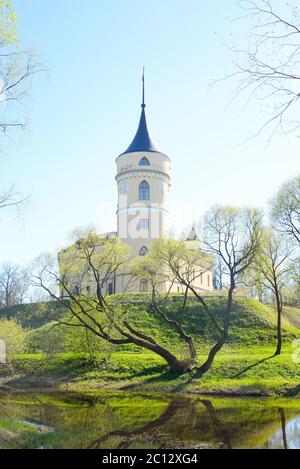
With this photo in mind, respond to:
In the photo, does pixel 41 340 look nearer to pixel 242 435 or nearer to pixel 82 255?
pixel 82 255

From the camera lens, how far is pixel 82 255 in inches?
1030

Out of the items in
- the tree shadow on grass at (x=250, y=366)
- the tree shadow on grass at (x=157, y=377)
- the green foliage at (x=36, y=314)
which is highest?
the green foliage at (x=36, y=314)

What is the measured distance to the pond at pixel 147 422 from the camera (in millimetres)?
12594

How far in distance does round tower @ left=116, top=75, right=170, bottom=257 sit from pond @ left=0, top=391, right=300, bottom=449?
2688 cm

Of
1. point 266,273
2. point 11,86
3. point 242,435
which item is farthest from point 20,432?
point 266,273

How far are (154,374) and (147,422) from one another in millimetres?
10259

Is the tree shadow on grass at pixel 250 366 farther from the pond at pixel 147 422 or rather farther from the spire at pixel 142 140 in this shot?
the spire at pixel 142 140

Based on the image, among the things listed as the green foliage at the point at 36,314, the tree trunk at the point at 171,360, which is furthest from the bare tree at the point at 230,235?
the green foliage at the point at 36,314

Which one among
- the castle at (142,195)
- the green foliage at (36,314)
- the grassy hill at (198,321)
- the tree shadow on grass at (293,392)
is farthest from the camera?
the castle at (142,195)

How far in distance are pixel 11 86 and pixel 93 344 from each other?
19.0 m

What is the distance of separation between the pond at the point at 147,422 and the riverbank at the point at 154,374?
1.64 m

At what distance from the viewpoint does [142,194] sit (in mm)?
48406

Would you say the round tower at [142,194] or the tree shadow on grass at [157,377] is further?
the round tower at [142,194]
